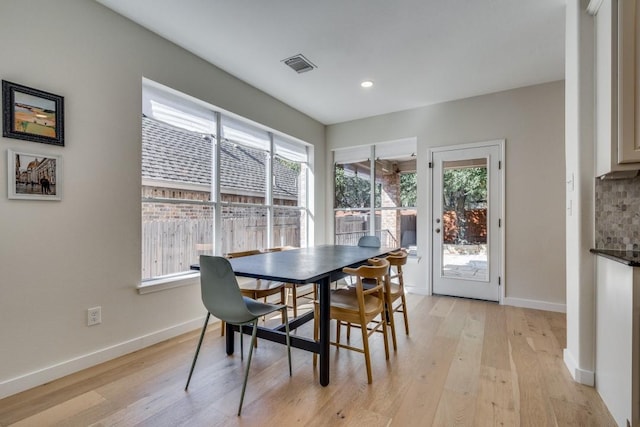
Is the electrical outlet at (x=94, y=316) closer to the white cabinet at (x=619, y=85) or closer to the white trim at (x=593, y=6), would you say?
the white cabinet at (x=619, y=85)

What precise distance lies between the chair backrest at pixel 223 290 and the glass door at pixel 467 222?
3.23 metres

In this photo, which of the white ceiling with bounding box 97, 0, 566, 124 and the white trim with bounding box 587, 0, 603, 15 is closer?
the white trim with bounding box 587, 0, 603, 15

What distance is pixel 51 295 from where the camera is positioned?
2.03 meters

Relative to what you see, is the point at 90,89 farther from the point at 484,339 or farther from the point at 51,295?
the point at 484,339

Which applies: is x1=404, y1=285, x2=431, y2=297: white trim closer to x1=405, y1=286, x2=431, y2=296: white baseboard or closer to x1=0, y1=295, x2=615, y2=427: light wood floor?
x1=405, y1=286, x2=431, y2=296: white baseboard

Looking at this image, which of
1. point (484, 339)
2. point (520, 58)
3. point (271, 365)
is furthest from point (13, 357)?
point (520, 58)

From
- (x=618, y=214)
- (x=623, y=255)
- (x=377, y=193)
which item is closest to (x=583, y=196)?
(x=618, y=214)

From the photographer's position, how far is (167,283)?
271 cm

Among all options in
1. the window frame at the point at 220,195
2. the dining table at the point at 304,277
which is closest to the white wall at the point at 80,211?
the window frame at the point at 220,195

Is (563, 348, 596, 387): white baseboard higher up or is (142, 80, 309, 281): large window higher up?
(142, 80, 309, 281): large window

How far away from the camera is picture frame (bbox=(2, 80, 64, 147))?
73.6 inches

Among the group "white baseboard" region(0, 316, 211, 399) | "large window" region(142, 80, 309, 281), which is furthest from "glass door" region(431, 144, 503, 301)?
"white baseboard" region(0, 316, 211, 399)

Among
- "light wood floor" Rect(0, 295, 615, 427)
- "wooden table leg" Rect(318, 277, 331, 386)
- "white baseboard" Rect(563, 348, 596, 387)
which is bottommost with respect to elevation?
"light wood floor" Rect(0, 295, 615, 427)

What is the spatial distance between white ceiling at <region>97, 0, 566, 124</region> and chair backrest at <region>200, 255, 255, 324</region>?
1.93 metres
